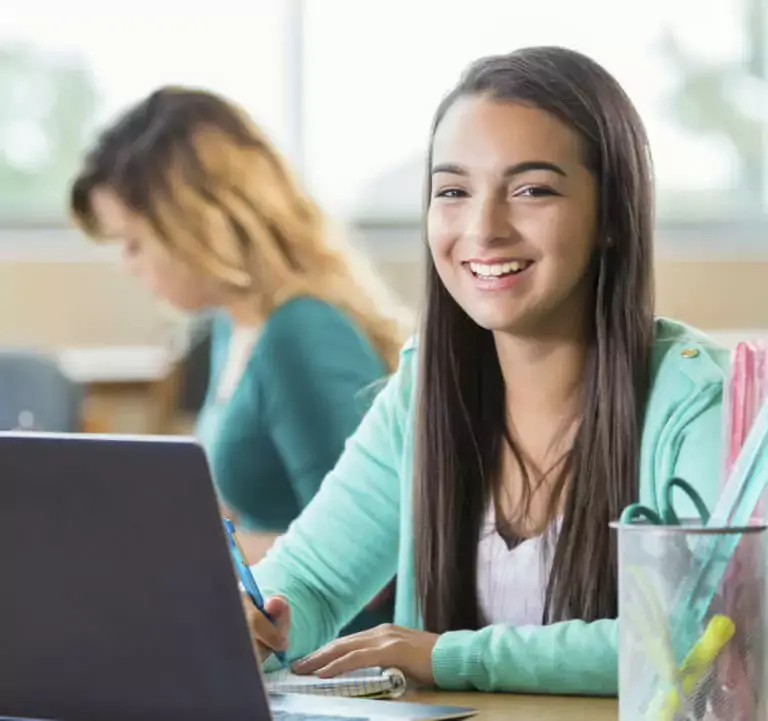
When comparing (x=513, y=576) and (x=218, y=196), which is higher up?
(x=218, y=196)

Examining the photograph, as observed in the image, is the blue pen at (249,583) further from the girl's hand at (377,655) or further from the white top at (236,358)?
the white top at (236,358)

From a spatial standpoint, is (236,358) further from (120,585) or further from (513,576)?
(120,585)

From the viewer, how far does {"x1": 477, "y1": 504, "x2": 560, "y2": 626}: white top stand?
5.12 ft

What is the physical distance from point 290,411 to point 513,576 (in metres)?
0.99

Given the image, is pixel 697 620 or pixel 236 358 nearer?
pixel 697 620

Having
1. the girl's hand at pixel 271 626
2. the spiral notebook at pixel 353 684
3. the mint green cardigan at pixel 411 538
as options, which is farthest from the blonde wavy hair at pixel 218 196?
the spiral notebook at pixel 353 684

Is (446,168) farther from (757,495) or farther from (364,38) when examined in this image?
(364,38)

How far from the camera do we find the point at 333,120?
14.5ft

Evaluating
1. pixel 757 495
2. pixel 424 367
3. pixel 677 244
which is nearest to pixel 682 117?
pixel 677 244

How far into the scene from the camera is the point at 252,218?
266 cm

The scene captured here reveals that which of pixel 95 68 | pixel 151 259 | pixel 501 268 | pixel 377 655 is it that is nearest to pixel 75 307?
pixel 95 68

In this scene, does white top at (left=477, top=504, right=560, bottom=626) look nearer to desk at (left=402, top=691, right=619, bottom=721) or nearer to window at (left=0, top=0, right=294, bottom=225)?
desk at (left=402, top=691, right=619, bottom=721)

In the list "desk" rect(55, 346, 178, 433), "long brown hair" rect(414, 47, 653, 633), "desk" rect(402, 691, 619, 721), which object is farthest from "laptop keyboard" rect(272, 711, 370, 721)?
"desk" rect(55, 346, 178, 433)

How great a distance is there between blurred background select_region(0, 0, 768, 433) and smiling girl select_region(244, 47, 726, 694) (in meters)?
2.47
